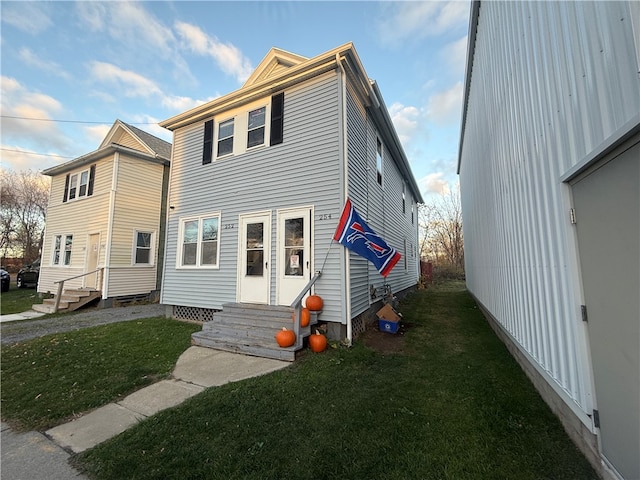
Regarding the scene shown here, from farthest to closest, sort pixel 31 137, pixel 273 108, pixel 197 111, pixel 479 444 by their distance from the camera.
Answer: pixel 31 137 → pixel 197 111 → pixel 273 108 → pixel 479 444

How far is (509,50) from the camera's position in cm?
403

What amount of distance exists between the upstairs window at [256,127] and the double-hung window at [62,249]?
11.4 m

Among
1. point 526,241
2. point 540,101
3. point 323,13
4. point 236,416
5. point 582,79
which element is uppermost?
point 323,13

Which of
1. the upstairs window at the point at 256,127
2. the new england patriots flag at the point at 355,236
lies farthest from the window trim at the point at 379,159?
the upstairs window at the point at 256,127

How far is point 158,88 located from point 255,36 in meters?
5.52

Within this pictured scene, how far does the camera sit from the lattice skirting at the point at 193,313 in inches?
304

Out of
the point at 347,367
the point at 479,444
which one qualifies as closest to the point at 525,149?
the point at 479,444

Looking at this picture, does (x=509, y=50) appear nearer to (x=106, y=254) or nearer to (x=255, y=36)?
(x=255, y=36)

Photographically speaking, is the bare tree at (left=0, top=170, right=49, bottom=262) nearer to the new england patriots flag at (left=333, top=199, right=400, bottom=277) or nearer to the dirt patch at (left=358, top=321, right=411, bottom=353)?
the new england patriots flag at (left=333, top=199, right=400, bottom=277)

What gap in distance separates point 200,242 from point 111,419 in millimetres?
5278

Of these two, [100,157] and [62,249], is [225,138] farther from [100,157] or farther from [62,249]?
[62,249]

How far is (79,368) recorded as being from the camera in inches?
182

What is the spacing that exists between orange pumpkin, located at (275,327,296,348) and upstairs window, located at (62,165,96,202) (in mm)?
12550

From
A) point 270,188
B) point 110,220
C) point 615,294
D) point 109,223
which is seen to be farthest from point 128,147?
point 615,294
